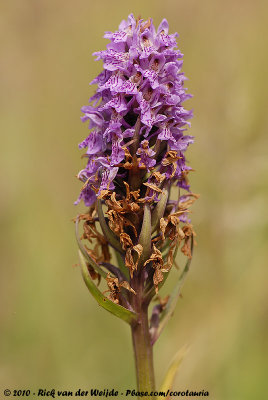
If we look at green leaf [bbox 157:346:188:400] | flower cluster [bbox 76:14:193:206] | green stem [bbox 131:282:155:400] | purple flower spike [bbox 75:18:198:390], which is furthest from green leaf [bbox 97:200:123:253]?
green leaf [bbox 157:346:188:400]

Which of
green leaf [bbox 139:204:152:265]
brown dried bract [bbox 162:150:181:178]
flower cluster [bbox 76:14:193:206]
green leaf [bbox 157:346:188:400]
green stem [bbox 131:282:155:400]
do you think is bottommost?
green leaf [bbox 157:346:188:400]

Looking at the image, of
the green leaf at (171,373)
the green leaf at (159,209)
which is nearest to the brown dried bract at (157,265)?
the green leaf at (159,209)

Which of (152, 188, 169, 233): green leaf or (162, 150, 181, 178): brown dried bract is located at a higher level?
(162, 150, 181, 178): brown dried bract

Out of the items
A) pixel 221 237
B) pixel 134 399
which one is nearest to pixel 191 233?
pixel 221 237

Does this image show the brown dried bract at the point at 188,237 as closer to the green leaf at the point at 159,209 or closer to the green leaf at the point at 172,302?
the green leaf at the point at 172,302

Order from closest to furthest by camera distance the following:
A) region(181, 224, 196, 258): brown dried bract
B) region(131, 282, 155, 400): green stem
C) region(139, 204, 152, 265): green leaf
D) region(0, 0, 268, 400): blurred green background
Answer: region(139, 204, 152, 265): green leaf < region(131, 282, 155, 400): green stem < region(181, 224, 196, 258): brown dried bract < region(0, 0, 268, 400): blurred green background

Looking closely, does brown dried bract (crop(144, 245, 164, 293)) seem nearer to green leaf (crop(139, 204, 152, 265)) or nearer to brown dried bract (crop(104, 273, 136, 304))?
green leaf (crop(139, 204, 152, 265))
